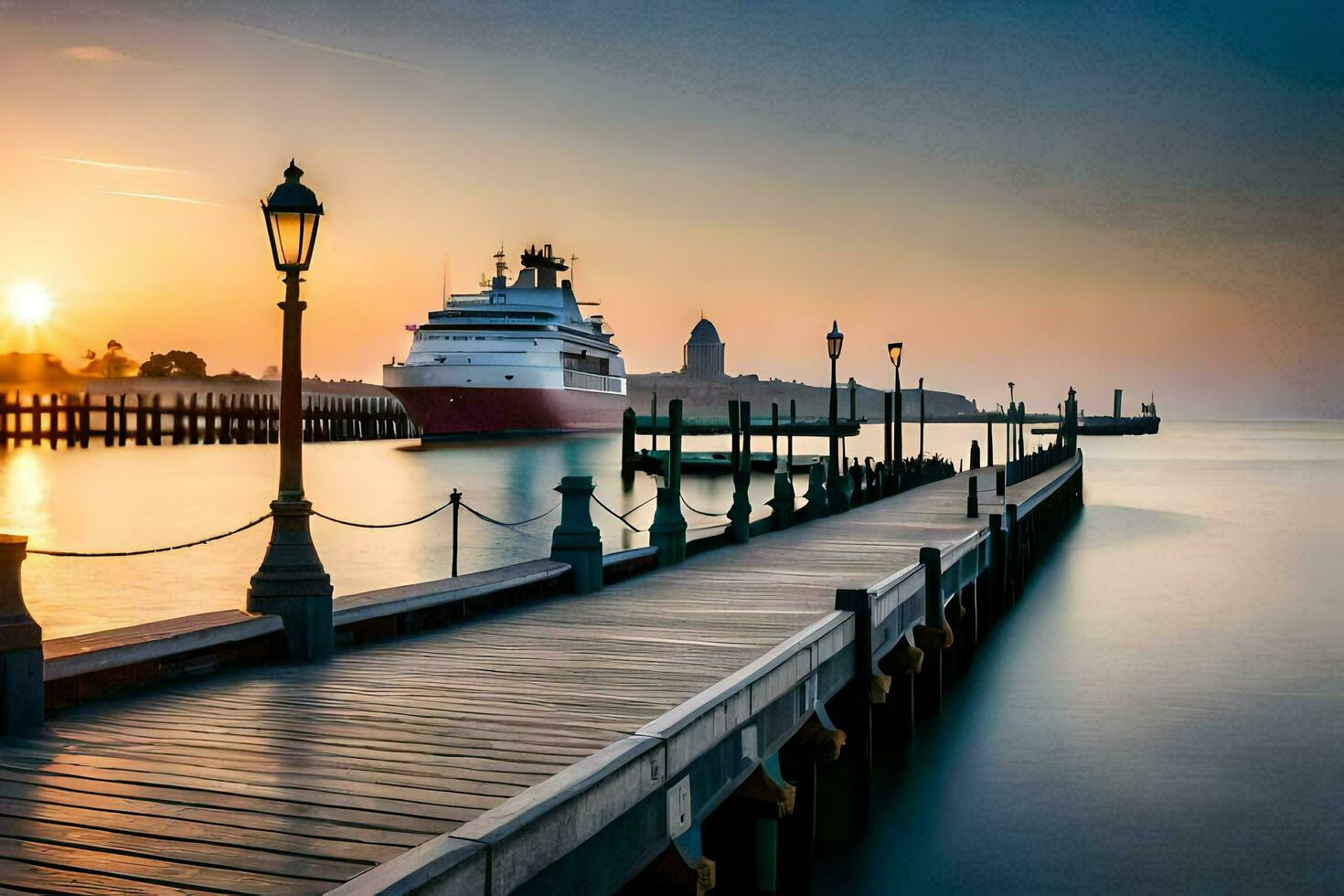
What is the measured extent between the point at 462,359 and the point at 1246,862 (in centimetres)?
8977

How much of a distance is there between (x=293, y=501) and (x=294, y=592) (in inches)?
26.8

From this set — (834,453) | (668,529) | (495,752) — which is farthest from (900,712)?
(834,453)

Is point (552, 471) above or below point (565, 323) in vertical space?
below

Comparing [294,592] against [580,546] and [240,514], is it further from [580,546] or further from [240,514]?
[240,514]

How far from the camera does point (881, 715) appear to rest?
14047 mm

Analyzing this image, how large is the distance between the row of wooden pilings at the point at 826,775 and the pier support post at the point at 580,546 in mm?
2597

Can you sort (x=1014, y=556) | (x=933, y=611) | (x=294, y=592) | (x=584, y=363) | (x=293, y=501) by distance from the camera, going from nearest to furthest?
(x=294, y=592) → (x=293, y=501) → (x=933, y=611) → (x=1014, y=556) → (x=584, y=363)

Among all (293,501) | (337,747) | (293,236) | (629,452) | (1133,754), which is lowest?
(1133,754)

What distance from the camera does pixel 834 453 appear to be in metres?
29.1

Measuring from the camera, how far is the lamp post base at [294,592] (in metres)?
8.37

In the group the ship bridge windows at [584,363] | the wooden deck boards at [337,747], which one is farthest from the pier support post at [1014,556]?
the ship bridge windows at [584,363]

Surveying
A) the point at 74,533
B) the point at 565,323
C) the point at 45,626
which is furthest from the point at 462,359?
the point at 45,626

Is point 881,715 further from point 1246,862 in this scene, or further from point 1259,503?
point 1259,503

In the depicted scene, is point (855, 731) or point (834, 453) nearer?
point (855, 731)
